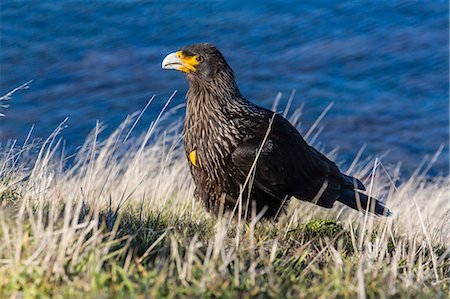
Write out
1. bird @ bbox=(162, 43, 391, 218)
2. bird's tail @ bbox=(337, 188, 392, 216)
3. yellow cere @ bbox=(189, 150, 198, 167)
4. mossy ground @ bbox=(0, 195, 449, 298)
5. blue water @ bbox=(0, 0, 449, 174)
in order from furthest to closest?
blue water @ bbox=(0, 0, 449, 174) < bird's tail @ bbox=(337, 188, 392, 216) < yellow cere @ bbox=(189, 150, 198, 167) < bird @ bbox=(162, 43, 391, 218) < mossy ground @ bbox=(0, 195, 449, 298)

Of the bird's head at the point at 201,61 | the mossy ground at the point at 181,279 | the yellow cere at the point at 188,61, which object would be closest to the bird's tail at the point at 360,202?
the bird's head at the point at 201,61

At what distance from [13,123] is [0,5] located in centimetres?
315

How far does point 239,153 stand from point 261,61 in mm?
8949

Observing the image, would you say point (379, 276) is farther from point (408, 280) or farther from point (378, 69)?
point (378, 69)

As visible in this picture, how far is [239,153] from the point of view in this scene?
5.34 meters

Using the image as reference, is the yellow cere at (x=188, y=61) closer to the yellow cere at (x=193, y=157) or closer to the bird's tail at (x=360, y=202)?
the yellow cere at (x=193, y=157)

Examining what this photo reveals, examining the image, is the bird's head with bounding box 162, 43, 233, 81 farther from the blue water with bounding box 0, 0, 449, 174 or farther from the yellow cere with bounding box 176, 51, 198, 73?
the blue water with bounding box 0, 0, 449, 174

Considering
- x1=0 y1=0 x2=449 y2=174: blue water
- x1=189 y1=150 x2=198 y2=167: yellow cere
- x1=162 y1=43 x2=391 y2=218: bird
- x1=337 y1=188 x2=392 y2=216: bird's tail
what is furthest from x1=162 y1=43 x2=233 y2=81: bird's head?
x1=0 y1=0 x2=449 y2=174: blue water

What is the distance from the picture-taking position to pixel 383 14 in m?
15.1

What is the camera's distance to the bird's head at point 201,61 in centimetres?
569

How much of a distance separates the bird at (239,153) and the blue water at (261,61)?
21.4 feet

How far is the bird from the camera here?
538 cm

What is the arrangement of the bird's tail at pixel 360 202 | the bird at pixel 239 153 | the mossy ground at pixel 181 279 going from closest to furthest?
the mossy ground at pixel 181 279 → the bird at pixel 239 153 → the bird's tail at pixel 360 202

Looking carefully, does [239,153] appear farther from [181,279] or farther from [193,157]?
[181,279]
